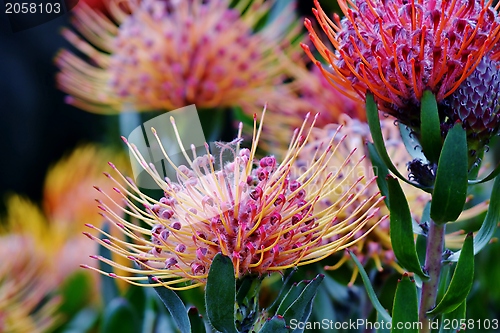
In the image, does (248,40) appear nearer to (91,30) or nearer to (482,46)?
(91,30)

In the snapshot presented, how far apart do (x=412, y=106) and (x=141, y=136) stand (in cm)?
32

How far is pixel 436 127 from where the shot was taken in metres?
0.51

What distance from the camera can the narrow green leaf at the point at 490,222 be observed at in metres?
0.56

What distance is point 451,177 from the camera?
514mm

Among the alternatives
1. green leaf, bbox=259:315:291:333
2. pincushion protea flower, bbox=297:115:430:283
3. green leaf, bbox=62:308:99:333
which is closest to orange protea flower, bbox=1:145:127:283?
green leaf, bbox=62:308:99:333

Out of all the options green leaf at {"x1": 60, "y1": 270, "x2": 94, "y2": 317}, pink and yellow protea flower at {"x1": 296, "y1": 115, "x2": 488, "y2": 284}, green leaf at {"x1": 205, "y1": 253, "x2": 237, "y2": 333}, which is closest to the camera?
green leaf at {"x1": 205, "y1": 253, "x2": 237, "y2": 333}

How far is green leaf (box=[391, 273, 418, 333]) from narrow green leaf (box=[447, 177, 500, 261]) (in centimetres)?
6

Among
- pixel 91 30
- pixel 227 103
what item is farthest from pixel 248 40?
pixel 91 30

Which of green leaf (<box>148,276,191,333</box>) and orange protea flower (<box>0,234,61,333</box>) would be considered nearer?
green leaf (<box>148,276,191,333</box>)

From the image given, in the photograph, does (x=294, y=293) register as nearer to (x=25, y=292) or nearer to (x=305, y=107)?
(x=305, y=107)

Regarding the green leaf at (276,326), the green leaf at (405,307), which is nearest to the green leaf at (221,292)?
the green leaf at (276,326)

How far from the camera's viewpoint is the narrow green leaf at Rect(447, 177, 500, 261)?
558 mm

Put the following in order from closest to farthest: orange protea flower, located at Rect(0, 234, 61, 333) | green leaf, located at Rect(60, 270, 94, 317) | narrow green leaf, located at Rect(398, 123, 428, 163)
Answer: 1. narrow green leaf, located at Rect(398, 123, 428, 163)
2. orange protea flower, located at Rect(0, 234, 61, 333)
3. green leaf, located at Rect(60, 270, 94, 317)

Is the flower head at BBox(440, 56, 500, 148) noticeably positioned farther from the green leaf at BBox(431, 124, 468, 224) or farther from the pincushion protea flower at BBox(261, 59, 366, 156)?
the pincushion protea flower at BBox(261, 59, 366, 156)
